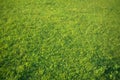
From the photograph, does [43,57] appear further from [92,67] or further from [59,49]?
[92,67]

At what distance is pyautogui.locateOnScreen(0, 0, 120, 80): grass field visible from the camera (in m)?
1.93

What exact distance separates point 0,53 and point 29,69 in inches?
19.2

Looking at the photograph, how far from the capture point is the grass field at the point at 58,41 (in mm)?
1934

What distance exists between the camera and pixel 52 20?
2648 millimetres

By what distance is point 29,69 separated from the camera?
190 centimetres

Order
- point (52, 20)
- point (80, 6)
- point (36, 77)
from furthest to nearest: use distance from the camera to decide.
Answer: point (80, 6) < point (52, 20) < point (36, 77)

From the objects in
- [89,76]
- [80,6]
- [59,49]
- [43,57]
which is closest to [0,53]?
[43,57]

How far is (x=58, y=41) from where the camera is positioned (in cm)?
230

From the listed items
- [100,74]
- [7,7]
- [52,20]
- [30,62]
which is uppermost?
[7,7]

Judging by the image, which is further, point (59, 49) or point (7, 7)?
point (7, 7)

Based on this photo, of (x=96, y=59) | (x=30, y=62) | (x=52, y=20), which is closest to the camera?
(x=30, y=62)

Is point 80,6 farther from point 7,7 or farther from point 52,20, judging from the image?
point 7,7

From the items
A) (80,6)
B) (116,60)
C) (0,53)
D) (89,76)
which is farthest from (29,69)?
(80,6)

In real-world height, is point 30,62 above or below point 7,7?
below
